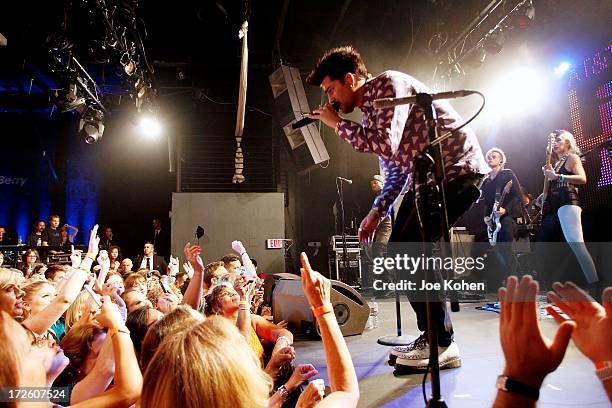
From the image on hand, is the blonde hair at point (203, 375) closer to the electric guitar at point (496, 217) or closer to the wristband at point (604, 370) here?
the wristband at point (604, 370)

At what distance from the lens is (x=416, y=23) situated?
780cm

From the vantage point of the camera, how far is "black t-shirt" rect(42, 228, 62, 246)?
1051cm

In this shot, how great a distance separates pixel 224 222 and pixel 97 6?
5.24 m

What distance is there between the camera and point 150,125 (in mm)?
10633

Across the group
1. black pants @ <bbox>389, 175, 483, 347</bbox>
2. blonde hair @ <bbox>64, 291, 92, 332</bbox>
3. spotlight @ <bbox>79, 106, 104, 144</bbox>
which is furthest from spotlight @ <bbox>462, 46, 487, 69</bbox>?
spotlight @ <bbox>79, 106, 104, 144</bbox>

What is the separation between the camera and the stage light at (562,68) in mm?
6758

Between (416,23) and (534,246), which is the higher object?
(416,23)

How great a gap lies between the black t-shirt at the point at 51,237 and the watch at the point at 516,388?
11855 mm

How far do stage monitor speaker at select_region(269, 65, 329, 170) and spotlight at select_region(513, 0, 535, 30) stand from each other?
164 inches

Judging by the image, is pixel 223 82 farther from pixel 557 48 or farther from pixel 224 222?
pixel 557 48

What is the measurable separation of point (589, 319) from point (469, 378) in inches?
56.8

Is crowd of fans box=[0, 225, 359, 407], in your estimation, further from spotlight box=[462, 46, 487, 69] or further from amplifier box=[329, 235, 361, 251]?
spotlight box=[462, 46, 487, 69]

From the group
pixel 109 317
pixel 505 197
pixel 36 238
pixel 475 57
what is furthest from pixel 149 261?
pixel 109 317

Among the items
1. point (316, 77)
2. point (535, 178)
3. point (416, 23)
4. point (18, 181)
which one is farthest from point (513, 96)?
point (18, 181)
